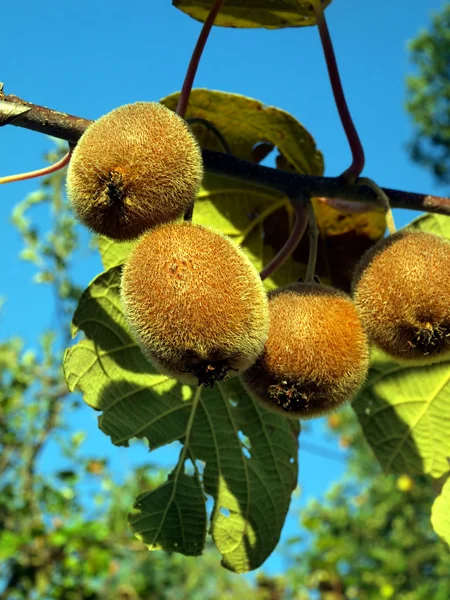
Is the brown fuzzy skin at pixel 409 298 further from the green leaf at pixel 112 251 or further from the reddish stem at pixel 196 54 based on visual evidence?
the green leaf at pixel 112 251

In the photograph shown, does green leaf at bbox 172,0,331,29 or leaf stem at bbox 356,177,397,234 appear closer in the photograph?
leaf stem at bbox 356,177,397,234

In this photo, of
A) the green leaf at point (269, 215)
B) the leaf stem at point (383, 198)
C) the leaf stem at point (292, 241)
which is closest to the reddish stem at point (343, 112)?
the leaf stem at point (383, 198)

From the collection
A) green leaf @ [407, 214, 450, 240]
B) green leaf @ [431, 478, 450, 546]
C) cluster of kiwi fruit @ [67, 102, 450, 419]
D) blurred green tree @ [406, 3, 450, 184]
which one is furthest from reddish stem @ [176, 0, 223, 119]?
blurred green tree @ [406, 3, 450, 184]

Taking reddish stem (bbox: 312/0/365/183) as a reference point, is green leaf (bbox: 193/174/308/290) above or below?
below

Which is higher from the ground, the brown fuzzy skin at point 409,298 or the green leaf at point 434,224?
the brown fuzzy skin at point 409,298

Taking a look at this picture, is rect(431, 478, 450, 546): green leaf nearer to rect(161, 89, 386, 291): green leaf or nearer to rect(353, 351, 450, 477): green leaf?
rect(353, 351, 450, 477): green leaf

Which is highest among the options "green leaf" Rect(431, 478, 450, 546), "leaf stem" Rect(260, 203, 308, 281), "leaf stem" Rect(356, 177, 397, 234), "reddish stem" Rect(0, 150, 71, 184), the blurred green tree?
"reddish stem" Rect(0, 150, 71, 184)

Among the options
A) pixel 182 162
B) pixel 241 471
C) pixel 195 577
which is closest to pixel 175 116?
pixel 182 162
